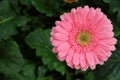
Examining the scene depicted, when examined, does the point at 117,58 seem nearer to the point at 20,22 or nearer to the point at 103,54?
the point at 103,54

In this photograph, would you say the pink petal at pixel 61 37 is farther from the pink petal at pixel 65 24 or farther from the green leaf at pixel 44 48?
the green leaf at pixel 44 48

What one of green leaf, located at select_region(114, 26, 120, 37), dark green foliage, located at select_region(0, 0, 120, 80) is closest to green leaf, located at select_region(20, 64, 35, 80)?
dark green foliage, located at select_region(0, 0, 120, 80)

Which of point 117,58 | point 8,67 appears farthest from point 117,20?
point 8,67

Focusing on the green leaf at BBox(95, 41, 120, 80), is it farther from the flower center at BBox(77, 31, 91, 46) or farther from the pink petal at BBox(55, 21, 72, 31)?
the pink petal at BBox(55, 21, 72, 31)

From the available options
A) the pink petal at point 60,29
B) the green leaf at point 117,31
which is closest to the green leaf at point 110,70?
the green leaf at point 117,31

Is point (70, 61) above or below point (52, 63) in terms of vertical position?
above
